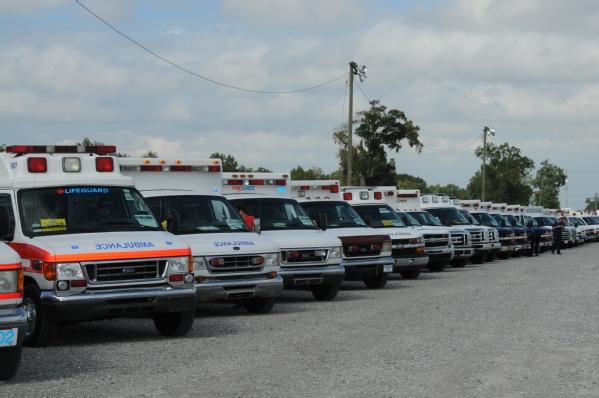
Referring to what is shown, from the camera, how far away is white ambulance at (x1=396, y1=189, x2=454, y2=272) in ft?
90.9

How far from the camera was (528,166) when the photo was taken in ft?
389

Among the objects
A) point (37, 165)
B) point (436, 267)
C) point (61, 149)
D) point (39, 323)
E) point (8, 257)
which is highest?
point (61, 149)

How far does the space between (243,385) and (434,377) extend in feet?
5.84

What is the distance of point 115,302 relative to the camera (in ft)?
38.2

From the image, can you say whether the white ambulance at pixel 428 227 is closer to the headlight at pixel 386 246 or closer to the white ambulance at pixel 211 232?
the headlight at pixel 386 246

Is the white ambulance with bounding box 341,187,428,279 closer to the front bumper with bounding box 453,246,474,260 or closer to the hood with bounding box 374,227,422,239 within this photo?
the hood with bounding box 374,227,422,239

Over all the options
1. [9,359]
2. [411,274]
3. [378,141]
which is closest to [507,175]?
[378,141]

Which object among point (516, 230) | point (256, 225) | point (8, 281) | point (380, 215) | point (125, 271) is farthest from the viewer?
point (516, 230)

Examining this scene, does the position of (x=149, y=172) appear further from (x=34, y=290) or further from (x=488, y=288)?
(x=488, y=288)

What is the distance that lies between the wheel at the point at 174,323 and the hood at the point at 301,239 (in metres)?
4.28

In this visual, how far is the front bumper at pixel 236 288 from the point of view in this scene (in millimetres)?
14445

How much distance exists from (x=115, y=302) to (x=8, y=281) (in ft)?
8.89

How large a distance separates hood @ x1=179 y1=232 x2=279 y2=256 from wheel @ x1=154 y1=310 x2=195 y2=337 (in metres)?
1.61

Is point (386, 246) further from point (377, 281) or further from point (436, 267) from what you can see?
point (436, 267)
